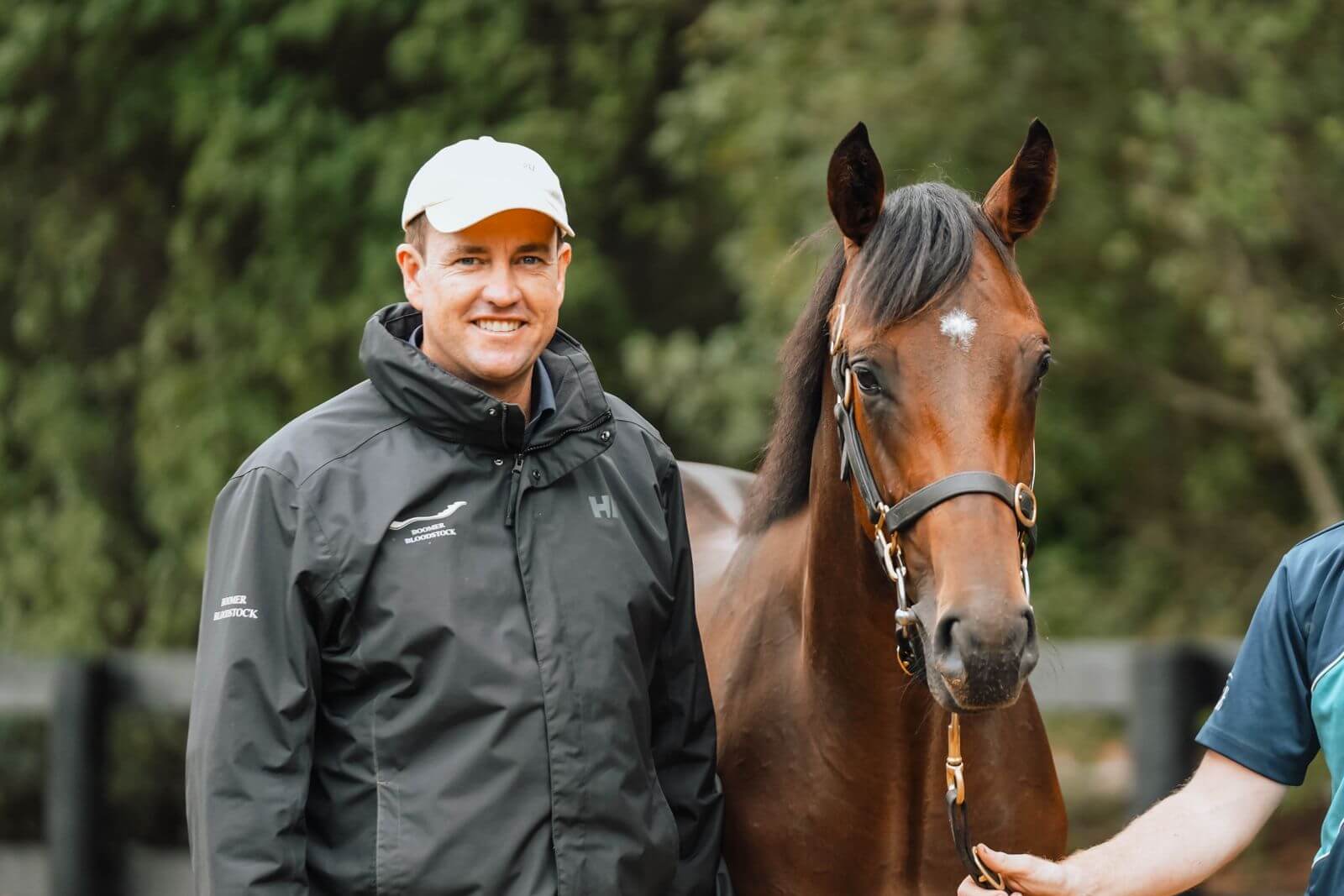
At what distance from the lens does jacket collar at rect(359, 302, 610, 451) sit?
2387 millimetres

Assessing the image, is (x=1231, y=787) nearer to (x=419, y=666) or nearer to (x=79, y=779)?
(x=419, y=666)

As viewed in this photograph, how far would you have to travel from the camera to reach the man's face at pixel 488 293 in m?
2.43

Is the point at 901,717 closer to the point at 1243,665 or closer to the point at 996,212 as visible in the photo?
the point at 1243,665

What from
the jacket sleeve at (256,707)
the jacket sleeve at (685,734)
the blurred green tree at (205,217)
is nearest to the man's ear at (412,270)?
the jacket sleeve at (256,707)

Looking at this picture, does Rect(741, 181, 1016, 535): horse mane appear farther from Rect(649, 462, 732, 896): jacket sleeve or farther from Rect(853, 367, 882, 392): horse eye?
Rect(649, 462, 732, 896): jacket sleeve

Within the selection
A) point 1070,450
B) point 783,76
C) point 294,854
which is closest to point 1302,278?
point 1070,450

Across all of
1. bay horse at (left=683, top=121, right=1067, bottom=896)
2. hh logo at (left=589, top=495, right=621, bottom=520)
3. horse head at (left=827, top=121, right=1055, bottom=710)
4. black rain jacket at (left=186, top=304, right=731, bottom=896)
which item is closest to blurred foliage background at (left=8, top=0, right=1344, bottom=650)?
bay horse at (left=683, top=121, right=1067, bottom=896)

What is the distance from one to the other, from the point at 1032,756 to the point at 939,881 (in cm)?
28

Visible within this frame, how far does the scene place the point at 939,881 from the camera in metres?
2.70

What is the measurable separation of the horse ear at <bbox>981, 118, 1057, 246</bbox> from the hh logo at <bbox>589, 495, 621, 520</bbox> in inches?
31.1

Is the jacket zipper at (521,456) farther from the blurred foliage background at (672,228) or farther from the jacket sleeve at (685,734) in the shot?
the blurred foliage background at (672,228)

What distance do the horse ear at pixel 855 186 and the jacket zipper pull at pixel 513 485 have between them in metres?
0.66

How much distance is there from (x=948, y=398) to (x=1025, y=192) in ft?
1.64

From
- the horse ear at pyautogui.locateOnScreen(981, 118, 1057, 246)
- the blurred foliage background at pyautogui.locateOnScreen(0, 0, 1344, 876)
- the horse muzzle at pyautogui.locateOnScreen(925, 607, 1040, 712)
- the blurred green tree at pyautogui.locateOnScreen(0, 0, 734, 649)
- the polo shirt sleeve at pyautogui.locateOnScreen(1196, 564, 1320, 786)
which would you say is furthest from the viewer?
the blurred green tree at pyautogui.locateOnScreen(0, 0, 734, 649)
